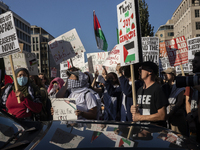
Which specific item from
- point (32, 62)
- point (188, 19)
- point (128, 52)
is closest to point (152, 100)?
point (128, 52)

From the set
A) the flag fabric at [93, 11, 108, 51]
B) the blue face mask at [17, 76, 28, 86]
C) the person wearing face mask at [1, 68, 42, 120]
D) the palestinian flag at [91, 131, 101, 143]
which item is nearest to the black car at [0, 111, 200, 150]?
the palestinian flag at [91, 131, 101, 143]

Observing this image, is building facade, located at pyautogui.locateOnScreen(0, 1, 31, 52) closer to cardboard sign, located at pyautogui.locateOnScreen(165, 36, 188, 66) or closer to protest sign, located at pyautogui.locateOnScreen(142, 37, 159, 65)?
cardboard sign, located at pyautogui.locateOnScreen(165, 36, 188, 66)

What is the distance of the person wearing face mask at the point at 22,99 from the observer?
14.9 ft

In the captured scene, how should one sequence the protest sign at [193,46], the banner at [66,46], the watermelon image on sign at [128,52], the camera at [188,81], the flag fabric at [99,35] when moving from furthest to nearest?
the flag fabric at [99,35] → the protest sign at [193,46] → the banner at [66,46] → the watermelon image on sign at [128,52] → the camera at [188,81]

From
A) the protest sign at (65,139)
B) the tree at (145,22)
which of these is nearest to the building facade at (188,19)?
the tree at (145,22)

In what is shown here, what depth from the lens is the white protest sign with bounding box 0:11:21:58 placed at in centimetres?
572

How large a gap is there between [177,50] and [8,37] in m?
6.22

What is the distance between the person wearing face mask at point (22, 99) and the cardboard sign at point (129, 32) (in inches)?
66.2

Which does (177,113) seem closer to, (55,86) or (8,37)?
(55,86)

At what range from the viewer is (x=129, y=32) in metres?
4.05

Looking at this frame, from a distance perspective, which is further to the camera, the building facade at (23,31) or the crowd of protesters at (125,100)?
the building facade at (23,31)

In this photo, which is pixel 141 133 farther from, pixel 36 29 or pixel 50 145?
pixel 36 29

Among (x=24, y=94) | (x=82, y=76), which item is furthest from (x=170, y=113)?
(x=24, y=94)

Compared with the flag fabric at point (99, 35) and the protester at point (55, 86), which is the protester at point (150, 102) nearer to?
the protester at point (55, 86)
